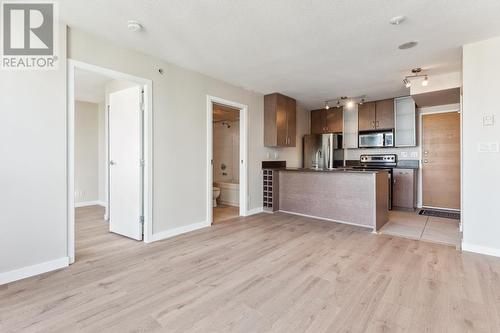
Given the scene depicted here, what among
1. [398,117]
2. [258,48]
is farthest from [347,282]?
[398,117]

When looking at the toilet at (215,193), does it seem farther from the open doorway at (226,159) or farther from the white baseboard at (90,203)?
the white baseboard at (90,203)

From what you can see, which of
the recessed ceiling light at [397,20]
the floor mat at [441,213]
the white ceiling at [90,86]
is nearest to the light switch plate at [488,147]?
the recessed ceiling light at [397,20]

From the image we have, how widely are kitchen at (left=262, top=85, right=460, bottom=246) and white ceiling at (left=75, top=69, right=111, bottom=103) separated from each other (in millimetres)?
3026

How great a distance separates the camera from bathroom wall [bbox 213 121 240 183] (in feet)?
21.0

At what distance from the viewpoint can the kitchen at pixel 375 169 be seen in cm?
376

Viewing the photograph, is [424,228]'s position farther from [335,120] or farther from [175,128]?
[175,128]

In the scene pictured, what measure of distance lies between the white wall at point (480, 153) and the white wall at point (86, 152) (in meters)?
6.76

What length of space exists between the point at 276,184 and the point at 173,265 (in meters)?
2.83

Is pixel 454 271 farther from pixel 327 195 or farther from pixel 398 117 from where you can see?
pixel 398 117

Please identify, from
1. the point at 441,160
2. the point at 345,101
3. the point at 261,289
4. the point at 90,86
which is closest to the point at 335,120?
the point at 345,101

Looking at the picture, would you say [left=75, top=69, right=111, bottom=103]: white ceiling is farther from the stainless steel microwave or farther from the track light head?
the stainless steel microwave

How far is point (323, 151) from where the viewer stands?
19.6 feet

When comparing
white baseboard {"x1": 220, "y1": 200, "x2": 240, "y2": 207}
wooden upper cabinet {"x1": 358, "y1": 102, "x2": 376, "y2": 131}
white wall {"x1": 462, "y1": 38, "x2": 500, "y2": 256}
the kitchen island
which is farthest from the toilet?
white wall {"x1": 462, "y1": 38, "x2": 500, "y2": 256}

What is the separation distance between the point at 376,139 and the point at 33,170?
5.80 meters
